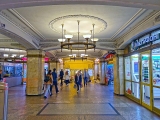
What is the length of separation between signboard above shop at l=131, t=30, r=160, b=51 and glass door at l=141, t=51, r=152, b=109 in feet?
1.28

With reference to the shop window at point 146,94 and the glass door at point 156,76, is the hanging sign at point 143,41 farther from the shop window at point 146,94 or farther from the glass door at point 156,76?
the shop window at point 146,94

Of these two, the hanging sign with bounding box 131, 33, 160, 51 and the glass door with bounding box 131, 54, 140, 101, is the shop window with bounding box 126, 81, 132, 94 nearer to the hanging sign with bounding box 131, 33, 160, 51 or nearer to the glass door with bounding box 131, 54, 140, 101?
the glass door with bounding box 131, 54, 140, 101

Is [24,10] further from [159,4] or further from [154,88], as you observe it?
[154,88]

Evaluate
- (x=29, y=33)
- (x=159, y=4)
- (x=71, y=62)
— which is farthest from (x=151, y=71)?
(x=71, y=62)

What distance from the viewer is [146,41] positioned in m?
6.52

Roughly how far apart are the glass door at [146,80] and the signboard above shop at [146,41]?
39cm

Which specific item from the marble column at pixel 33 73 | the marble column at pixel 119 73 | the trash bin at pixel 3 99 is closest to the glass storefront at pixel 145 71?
the marble column at pixel 119 73

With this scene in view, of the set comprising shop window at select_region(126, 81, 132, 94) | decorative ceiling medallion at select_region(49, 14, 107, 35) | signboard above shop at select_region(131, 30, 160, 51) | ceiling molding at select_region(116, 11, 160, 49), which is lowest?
shop window at select_region(126, 81, 132, 94)

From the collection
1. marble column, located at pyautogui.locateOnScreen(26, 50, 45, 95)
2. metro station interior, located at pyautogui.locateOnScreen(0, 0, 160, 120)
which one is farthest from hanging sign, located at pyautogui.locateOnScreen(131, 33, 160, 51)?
marble column, located at pyautogui.locateOnScreen(26, 50, 45, 95)

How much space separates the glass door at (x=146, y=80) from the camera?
643 cm

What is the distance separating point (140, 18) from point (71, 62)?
66.1 ft

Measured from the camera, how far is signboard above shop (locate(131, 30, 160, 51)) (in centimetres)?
579

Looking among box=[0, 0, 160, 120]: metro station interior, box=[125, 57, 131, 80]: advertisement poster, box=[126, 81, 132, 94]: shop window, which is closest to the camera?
box=[0, 0, 160, 120]: metro station interior

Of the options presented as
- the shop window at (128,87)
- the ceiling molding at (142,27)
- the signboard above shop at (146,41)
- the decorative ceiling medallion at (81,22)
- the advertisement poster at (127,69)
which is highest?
the decorative ceiling medallion at (81,22)
